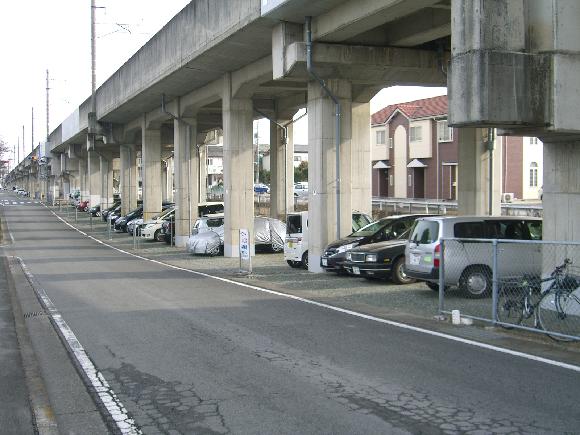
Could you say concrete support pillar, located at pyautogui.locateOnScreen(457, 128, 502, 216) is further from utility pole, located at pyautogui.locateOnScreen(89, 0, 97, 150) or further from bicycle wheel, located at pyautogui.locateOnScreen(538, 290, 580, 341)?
utility pole, located at pyautogui.locateOnScreen(89, 0, 97, 150)

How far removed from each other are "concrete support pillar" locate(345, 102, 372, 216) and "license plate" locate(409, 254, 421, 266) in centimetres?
1282

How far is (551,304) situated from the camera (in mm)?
9656

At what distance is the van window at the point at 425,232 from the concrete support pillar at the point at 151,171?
28.7 metres

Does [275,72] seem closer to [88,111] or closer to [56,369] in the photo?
[56,369]

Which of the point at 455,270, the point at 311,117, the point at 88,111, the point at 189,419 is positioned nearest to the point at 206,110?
the point at 88,111

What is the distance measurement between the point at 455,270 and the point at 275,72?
9.13 metres

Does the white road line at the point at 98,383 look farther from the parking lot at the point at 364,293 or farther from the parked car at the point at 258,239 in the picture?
the parked car at the point at 258,239

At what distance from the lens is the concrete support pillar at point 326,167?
20.4 meters

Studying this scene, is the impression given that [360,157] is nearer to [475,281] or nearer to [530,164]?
[475,281]

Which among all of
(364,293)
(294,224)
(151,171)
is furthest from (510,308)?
(151,171)

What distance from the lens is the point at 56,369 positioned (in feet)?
27.2

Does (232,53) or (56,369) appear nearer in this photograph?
(56,369)

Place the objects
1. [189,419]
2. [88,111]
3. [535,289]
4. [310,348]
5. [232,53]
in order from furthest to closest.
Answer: [88,111] → [232,53] → [535,289] → [310,348] → [189,419]

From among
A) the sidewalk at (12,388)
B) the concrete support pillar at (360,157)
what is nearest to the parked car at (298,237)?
the concrete support pillar at (360,157)
